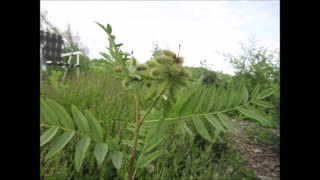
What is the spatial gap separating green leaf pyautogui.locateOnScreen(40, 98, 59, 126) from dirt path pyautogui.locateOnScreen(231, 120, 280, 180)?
1.79 meters

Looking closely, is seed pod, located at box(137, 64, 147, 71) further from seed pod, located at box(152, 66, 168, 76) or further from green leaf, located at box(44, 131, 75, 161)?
green leaf, located at box(44, 131, 75, 161)

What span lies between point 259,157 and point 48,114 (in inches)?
90.6

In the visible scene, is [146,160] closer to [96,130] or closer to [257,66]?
[96,130]

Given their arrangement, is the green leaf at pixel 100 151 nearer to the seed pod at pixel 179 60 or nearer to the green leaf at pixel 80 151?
the green leaf at pixel 80 151

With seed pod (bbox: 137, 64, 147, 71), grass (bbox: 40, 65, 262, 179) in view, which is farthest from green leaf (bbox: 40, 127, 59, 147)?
grass (bbox: 40, 65, 262, 179)

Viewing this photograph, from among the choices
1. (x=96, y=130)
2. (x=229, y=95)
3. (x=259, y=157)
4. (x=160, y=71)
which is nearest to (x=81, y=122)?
(x=96, y=130)

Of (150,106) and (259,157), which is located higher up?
(150,106)

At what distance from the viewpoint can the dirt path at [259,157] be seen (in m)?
2.19

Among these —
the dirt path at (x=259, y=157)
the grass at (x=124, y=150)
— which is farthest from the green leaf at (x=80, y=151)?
the dirt path at (x=259, y=157)

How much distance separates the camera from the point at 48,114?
389 mm
